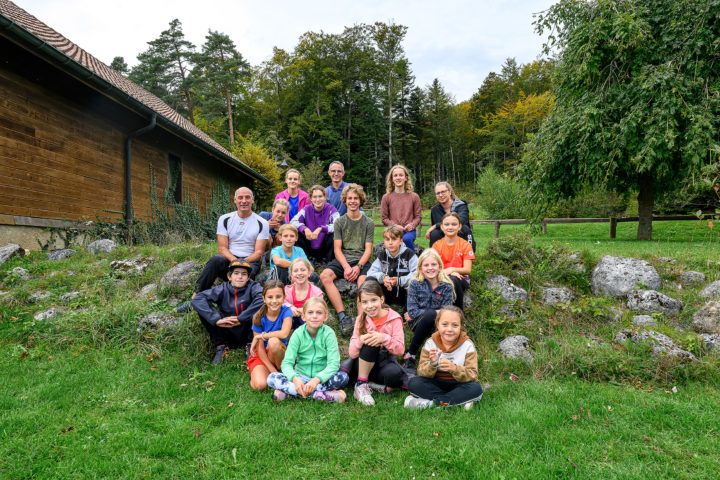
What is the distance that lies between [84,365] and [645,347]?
5.59 meters

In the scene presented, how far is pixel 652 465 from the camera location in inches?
90.6

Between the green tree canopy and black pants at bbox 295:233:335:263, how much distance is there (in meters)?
5.81

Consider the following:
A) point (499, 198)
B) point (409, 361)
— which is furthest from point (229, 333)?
point (499, 198)

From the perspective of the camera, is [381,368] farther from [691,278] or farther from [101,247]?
[101,247]

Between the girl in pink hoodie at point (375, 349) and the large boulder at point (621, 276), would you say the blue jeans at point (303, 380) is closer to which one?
the girl in pink hoodie at point (375, 349)

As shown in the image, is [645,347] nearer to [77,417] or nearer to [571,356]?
[571,356]

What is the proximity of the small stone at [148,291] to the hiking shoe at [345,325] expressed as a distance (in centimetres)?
258

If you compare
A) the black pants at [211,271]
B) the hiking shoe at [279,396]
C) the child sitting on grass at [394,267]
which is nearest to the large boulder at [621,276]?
the child sitting on grass at [394,267]

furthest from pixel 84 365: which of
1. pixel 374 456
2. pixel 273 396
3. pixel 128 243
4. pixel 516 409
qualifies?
pixel 128 243

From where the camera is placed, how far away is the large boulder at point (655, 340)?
3.61m

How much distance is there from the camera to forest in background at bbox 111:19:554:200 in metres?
30.7

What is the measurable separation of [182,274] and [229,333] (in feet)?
5.57

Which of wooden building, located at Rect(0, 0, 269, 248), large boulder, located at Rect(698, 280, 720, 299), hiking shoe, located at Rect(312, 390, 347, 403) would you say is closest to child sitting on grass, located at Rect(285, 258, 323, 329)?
hiking shoe, located at Rect(312, 390, 347, 403)

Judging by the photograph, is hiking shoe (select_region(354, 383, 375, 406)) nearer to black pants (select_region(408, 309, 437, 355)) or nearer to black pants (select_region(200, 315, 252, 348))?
black pants (select_region(408, 309, 437, 355))
